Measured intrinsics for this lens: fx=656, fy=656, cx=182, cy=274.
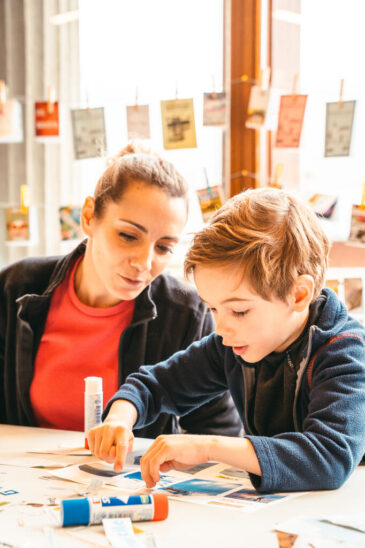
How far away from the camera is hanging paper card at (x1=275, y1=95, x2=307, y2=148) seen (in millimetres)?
1938

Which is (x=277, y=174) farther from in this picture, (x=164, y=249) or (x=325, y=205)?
(x=164, y=249)

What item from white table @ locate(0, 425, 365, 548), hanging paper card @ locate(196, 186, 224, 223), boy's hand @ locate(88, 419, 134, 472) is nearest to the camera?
white table @ locate(0, 425, 365, 548)

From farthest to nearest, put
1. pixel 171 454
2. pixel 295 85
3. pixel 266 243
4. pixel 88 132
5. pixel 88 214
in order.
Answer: pixel 88 132 → pixel 295 85 → pixel 88 214 → pixel 266 243 → pixel 171 454

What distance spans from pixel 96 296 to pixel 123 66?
1.04 m

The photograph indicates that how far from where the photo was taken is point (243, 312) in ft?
3.58

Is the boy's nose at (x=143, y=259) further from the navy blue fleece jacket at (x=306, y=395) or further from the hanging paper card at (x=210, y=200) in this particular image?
the hanging paper card at (x=210, y=200)

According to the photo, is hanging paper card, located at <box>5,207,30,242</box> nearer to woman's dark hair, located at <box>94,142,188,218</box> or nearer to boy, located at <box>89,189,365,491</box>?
woman's dark hair, located at <box>94,142,188,218</box>

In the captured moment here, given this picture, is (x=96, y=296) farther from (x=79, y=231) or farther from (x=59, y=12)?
(x=59, y=12)

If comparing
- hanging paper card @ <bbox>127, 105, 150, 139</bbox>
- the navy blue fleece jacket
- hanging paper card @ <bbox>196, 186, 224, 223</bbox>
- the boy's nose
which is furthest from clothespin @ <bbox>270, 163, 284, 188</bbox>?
the navy blue fleece jacket

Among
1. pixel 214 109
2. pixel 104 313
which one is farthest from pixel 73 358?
pixel 214 109

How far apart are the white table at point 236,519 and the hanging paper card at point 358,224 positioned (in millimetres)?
881

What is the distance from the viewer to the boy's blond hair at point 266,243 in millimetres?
1077

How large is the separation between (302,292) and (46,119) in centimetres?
140

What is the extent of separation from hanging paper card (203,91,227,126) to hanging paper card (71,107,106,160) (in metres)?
0.35
